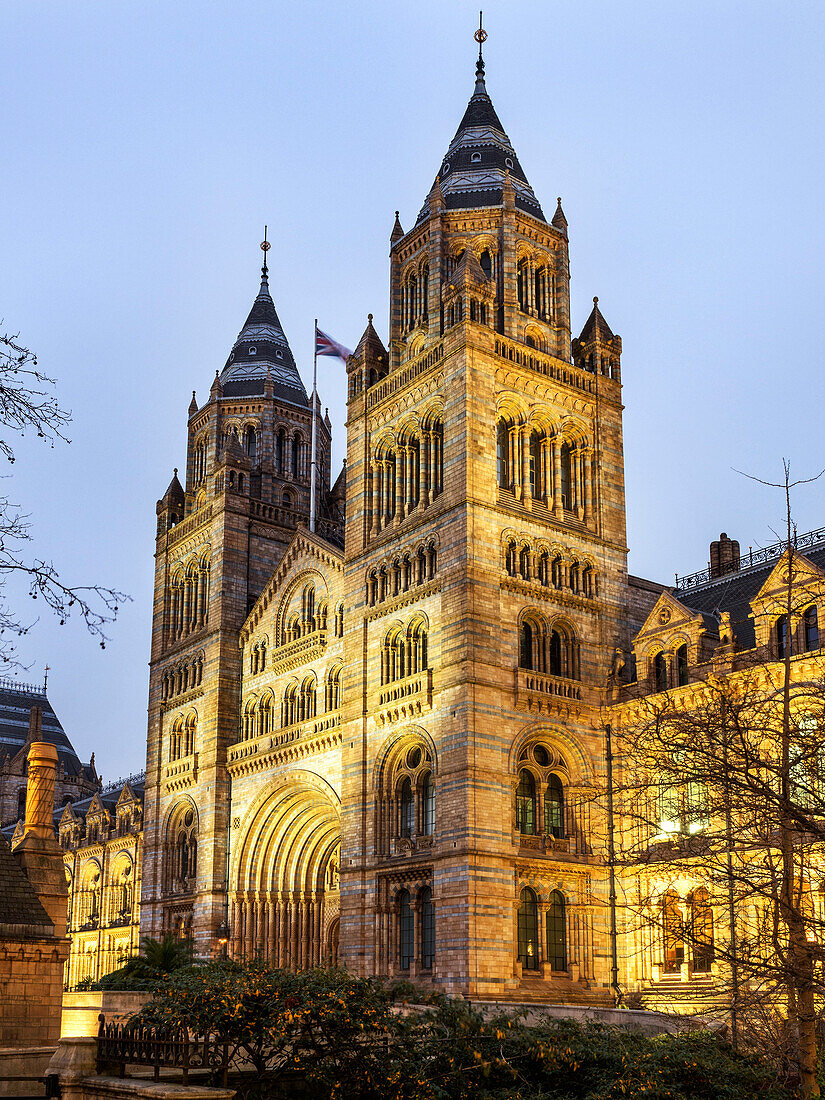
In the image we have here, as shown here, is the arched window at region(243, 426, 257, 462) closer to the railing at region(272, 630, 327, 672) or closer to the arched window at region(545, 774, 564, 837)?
the railing at region(272, 630, 327, 672)

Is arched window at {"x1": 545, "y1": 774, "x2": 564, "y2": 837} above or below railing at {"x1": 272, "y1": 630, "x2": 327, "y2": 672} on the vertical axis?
below

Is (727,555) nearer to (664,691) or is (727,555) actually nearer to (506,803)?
(664,691)

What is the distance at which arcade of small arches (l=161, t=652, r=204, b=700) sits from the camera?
58031 millimetres

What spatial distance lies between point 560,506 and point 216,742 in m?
19.9

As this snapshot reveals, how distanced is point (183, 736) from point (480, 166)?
96.3 feet

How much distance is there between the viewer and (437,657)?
41031 mm

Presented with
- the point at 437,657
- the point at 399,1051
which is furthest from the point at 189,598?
the point at 399,1051

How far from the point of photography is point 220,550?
5766cm

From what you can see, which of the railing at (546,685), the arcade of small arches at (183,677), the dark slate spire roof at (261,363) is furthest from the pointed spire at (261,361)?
the railing at (546,685)

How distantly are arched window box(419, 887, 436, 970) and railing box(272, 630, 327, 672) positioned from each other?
12715mm

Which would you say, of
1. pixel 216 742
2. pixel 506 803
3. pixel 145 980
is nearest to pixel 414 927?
pixel 506 803

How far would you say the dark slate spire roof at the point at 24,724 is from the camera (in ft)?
323

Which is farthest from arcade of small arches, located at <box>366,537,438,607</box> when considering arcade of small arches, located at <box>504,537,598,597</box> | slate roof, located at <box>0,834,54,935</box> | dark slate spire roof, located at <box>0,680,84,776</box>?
dark slate spire roof, located at <box>0,680,84,776</box>

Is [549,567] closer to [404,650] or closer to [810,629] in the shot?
[404,650]
